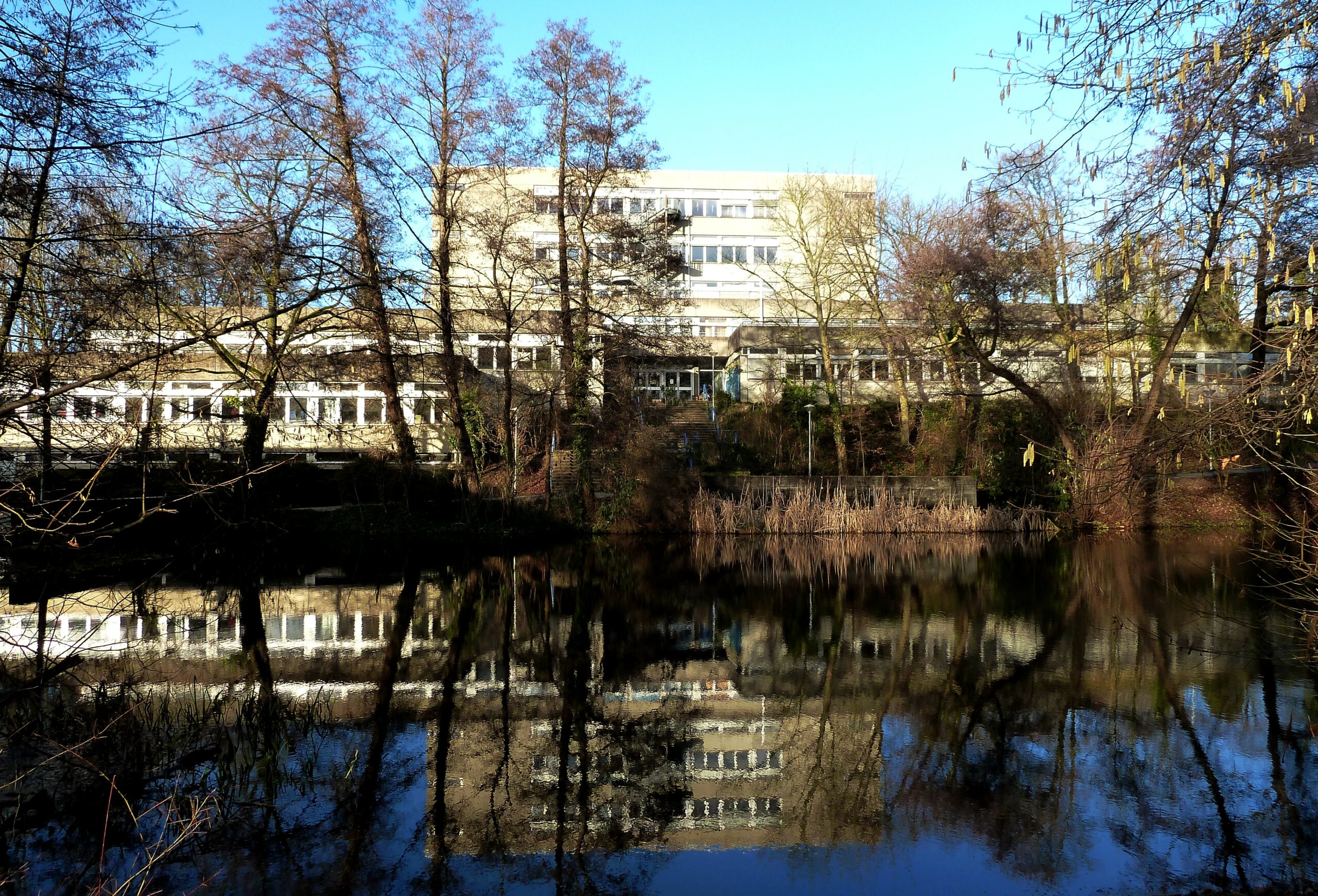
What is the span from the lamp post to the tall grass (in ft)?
9.32

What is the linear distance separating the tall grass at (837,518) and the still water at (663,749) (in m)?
8.74

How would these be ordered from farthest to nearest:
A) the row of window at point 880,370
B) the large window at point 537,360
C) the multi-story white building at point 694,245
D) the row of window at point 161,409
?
the row of window at point 880,370, the large window at point 537,360, the multi-story white building at point 694,245, the row of window at point 161,409

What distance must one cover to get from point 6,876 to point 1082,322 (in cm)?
2027

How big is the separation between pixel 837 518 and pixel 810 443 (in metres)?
4.15

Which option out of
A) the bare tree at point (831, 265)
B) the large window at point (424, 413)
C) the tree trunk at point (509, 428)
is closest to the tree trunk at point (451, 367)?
the tree trunk at point (509, 428)

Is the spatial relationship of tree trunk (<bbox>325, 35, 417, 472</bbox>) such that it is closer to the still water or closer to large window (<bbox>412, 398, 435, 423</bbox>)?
large window (<bbox>412, 398, 435, 423</bbox>)

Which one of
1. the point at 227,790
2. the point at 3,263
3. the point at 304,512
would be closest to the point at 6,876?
the point at 227,790

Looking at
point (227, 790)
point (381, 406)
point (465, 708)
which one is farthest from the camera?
point (381, 406)

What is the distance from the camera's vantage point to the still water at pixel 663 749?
4.09 meters

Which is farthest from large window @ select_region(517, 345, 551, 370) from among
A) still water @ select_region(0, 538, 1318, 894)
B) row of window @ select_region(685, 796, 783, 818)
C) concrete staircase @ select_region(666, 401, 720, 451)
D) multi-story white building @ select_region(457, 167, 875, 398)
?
row of window @ select_region(685, 796, 783, 818)

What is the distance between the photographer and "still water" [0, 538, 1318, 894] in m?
4.09

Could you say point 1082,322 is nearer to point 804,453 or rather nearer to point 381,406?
point 804,453

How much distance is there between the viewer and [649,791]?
4984 millimetres

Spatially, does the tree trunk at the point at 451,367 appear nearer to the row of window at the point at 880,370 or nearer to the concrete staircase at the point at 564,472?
the concrete staircase at the point at 564,472
